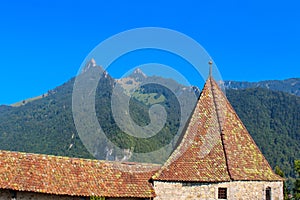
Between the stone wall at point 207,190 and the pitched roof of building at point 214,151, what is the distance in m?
0.32

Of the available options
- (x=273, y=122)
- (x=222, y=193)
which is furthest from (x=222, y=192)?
(x=273, y=122)

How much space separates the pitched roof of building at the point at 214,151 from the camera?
24.3 m

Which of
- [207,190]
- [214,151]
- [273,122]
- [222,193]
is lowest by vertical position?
[222,193]

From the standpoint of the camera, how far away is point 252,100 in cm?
18738

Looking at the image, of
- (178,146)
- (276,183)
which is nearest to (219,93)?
(178,146)

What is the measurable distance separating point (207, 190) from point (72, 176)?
720 cm

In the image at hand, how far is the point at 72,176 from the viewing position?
79.3 feet

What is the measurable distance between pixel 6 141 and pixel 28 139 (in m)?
9.09

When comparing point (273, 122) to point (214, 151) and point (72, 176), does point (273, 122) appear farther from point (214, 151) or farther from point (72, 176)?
point (72, 176)

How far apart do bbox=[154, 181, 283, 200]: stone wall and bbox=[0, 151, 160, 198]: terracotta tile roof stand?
0.74m

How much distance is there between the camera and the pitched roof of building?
24.3 meters

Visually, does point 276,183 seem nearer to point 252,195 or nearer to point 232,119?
point 252,195

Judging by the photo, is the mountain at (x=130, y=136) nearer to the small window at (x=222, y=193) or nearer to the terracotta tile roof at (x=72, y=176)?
the terracotta tile roof at (x=72, y=176)

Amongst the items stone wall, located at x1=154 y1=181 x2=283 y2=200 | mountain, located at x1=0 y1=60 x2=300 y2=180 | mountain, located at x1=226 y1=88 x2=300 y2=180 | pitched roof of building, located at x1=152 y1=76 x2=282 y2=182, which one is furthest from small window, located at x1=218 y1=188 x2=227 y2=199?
mountain, located at x1=226 y1=88 x2=300 y2=180
